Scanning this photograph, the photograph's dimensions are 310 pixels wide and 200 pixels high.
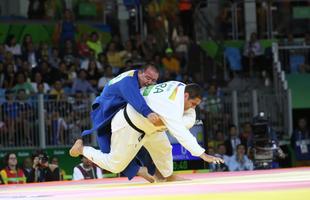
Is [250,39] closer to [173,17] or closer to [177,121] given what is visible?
[173,17]

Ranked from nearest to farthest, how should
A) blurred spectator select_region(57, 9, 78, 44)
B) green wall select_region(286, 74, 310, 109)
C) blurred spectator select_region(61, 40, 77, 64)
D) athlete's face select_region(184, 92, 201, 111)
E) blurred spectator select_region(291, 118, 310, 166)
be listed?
1. athlete's face select_region(184, 92, 201, 111)
2. blurred spectator select_region(291, 118, 310, 166)
3. blurred spectator select_region(61, 40, 77, 64)
4. green wall select_region(286, 74, 310, 109)
5. blurred spectator select_region(57, 9, 78, 44)

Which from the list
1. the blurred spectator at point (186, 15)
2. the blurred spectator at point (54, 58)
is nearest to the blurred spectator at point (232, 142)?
the blurred spectator at point (54, 58)

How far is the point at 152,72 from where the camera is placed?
12.1 m

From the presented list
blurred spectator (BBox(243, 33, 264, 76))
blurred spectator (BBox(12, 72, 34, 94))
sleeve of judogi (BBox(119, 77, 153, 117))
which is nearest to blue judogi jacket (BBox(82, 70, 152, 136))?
sleeve of judogi (BBox(119, 77, 153, 117))

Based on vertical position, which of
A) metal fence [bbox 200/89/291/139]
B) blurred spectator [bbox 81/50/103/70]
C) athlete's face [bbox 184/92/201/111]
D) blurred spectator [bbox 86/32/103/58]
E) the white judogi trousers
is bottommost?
metal fence [bbox 200/89/291/139]

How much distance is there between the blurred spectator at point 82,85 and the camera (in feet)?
74.7

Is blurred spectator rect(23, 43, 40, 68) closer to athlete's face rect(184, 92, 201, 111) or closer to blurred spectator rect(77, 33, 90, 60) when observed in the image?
blurred spectator rect(77, 33, 90, 60)

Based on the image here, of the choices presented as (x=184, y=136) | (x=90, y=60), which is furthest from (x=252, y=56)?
(x=184, y=136)

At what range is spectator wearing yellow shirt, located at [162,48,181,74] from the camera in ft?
82.0

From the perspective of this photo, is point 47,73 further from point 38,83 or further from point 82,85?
point 82,85

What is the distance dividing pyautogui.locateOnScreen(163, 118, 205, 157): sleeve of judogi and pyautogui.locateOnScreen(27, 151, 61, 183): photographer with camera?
19.8ft

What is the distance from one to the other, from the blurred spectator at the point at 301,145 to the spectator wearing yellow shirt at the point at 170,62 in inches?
145

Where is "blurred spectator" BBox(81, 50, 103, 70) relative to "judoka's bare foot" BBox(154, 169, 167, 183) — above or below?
above

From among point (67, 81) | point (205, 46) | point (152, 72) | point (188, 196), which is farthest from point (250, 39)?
point (188, 196)
